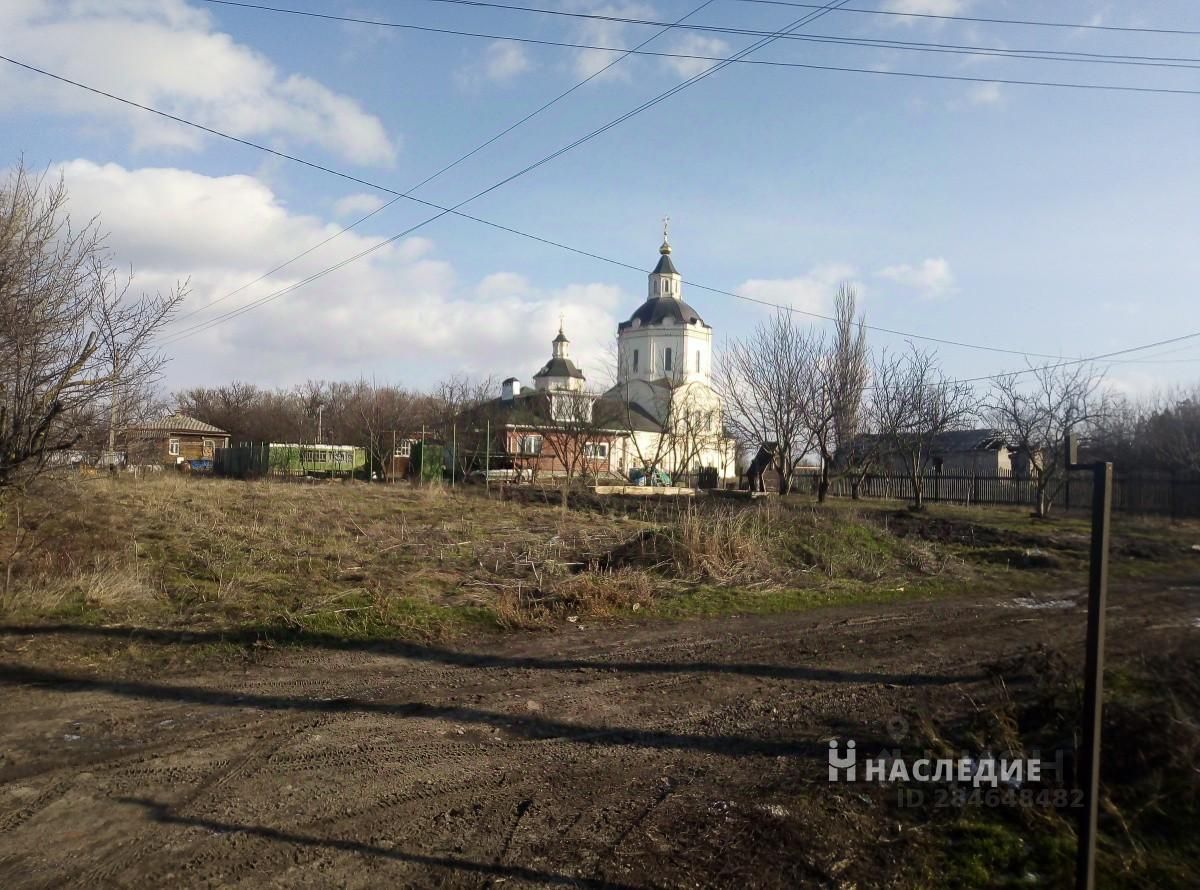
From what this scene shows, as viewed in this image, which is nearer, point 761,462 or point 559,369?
point 761,462

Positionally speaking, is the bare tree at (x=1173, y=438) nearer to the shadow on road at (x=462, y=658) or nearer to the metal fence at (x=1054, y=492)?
the metal fence at (x=1054, y=492)

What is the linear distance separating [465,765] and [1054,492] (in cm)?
2650

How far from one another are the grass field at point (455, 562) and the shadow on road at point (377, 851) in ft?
14.7

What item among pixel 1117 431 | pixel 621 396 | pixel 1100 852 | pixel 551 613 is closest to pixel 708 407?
pixel 621 396

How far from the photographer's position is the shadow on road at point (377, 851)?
12.9ft

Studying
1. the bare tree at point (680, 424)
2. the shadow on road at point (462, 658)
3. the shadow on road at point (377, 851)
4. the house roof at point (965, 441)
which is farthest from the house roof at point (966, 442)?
the shadow on road at point (377, 851)

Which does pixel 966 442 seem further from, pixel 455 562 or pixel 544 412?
pixel 455 562

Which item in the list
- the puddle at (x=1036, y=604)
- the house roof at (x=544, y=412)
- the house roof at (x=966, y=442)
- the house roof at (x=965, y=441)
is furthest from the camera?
the house roof at (x=965, y=441)

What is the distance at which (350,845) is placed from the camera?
4230mm

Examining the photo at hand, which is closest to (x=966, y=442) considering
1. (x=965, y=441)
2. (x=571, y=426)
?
(x=965, y=441)

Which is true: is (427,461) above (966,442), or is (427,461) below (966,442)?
below

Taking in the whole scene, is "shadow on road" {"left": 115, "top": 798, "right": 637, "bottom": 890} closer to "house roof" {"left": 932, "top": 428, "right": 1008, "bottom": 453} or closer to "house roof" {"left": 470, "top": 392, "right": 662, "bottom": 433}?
"house roof" {"left": 470, "top": 392, "right": 662, "bottom": 433}

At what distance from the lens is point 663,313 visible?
71.8 metres

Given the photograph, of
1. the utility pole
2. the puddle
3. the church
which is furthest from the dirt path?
the church
